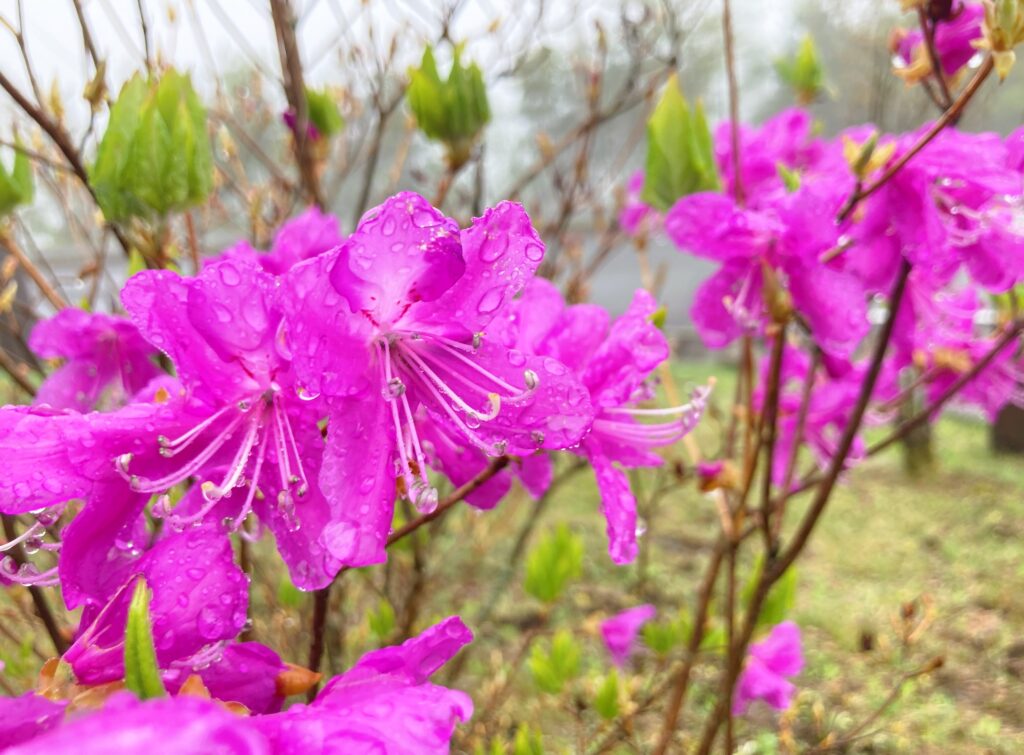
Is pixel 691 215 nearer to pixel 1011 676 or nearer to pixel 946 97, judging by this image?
pixel 946 97

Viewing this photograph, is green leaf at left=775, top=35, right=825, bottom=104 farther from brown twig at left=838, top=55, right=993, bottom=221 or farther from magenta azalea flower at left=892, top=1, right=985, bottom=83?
brown twig at left=838, top=55, right=993, bottom=221

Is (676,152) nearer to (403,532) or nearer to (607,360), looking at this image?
(607,360)

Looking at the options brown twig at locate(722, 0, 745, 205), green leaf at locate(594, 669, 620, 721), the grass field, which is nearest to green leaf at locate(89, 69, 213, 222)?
brown twig at locate(722, 0, 745, 205)

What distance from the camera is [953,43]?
0.84 metres

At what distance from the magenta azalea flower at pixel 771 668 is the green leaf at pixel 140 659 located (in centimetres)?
145

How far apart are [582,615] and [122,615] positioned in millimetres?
2895

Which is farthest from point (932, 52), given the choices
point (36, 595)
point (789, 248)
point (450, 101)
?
point (36, 595)

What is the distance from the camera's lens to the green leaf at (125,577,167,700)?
317 mm

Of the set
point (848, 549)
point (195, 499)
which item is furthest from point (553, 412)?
point (848, 549)

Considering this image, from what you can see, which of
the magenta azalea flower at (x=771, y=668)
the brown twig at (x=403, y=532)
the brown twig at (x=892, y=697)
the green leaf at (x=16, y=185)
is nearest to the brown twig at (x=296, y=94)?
the green leaf at (x=16, y=185)

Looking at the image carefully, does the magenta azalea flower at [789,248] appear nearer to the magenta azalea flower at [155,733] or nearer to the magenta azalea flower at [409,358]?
the magenta azalea flower at [409,358]

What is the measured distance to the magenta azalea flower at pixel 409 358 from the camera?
429 mm

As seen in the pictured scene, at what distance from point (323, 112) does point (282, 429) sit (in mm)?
909

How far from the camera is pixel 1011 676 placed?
2580mm
